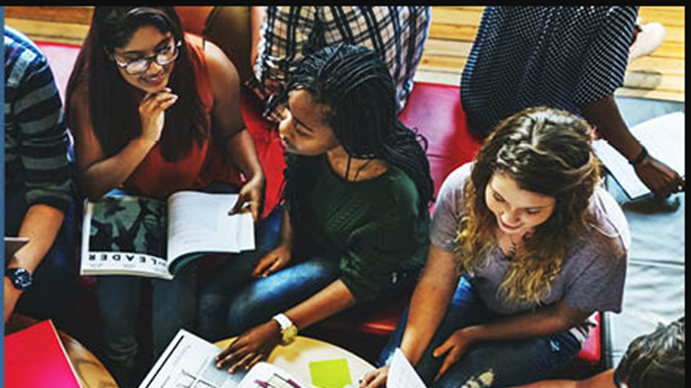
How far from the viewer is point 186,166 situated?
215 centimetres

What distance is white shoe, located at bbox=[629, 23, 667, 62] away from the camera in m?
3.14

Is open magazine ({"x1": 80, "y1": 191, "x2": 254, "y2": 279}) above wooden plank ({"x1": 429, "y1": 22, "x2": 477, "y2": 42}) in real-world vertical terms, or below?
above

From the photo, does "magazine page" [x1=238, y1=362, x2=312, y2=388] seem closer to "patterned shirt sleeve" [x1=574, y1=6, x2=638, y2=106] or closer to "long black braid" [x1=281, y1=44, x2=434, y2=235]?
"long black braid" [x1=281, y1=44, x2=434, y2=235]

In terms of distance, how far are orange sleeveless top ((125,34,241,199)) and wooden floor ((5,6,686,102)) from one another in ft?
4.34

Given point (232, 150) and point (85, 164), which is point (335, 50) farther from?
point (85, 164)

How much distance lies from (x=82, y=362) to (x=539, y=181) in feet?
3.66

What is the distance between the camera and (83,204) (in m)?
2.13

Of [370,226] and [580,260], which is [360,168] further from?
[580,260]

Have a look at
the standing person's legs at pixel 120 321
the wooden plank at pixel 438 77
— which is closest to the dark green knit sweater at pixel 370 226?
the standing person's legs at pixel 120 321

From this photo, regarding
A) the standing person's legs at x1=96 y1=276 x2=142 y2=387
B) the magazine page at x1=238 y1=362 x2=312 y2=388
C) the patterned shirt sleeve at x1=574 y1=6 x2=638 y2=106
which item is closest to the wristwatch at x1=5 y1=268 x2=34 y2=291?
the standing person's legs at x1=96 y1=276 x2=142 y2=387

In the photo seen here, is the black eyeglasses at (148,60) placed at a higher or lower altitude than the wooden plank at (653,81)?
higher

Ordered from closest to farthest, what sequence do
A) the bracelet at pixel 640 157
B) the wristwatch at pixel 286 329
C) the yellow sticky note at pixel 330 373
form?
1. the yellow sticky note at pixel 330 373
2. the wristwatch at pixel 286 329
3. the bracelet at pixel 640 157

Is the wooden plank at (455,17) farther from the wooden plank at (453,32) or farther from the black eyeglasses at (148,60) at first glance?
the black eyeglasses at (148,60)

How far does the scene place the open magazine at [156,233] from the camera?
1978 mm
